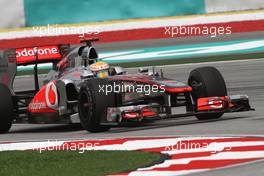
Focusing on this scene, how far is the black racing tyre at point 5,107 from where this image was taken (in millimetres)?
14156

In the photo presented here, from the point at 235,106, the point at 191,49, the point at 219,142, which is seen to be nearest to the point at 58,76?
the point at 235,106

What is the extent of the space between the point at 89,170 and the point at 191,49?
777 inches

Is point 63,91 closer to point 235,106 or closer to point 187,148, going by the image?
point 235,106

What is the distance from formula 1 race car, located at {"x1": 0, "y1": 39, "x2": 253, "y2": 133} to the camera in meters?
12.8

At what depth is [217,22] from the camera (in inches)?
1195

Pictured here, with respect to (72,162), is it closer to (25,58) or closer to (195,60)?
(25,58)

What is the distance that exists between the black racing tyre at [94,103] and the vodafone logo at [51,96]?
0.92 meters
